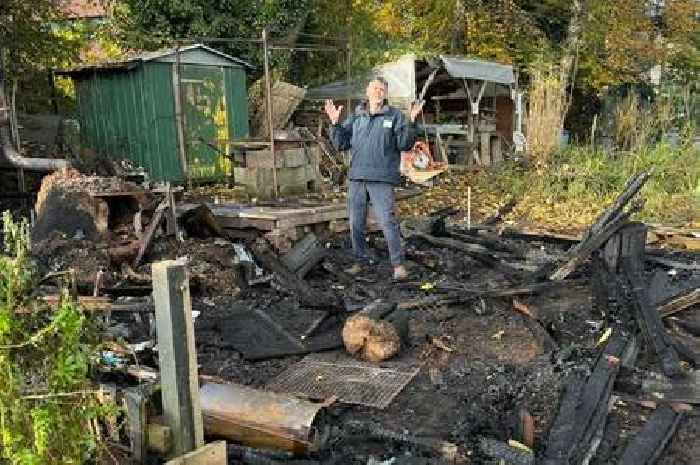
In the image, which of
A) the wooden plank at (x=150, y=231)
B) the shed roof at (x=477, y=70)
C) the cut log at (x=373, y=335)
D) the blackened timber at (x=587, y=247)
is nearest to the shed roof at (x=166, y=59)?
the shed roof at (x=477, y=70)

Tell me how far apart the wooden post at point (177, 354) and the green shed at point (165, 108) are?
35.9 ft

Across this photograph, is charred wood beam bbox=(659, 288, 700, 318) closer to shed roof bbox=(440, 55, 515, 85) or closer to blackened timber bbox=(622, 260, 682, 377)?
blackened timber bbox=(622, 260, 682, 377)

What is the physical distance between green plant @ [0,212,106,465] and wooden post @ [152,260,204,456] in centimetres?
26

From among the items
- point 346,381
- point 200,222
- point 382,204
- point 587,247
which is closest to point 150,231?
point 200,222

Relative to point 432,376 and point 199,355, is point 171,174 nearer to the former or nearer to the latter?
point 199,355

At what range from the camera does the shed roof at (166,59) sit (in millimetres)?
13508

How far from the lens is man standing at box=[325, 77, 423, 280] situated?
680 centimetres

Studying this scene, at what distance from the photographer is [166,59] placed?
539 inches

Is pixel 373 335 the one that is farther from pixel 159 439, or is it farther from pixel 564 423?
pixel 159 439

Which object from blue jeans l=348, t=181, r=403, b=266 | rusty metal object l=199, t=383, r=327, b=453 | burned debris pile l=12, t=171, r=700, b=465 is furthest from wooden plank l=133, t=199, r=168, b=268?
rusty metal object l=199, t=383, r=327, b=453

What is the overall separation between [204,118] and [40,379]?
12800mm

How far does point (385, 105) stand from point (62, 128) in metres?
8.96

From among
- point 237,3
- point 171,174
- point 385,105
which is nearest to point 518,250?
point 385,105

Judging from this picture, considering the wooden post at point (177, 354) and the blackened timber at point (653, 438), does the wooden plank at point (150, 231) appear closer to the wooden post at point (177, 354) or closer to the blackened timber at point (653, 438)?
the wooden post at point (177, 354)
